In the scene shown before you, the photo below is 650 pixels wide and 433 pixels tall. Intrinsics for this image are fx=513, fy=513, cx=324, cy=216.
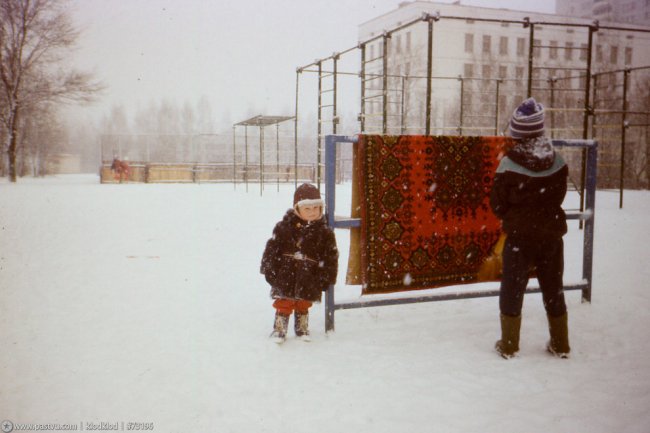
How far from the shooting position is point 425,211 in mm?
4082

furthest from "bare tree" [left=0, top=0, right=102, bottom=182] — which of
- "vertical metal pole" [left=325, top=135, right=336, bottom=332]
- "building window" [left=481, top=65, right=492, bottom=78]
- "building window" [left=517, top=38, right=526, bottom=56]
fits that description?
"building window" [left=517, top=38, right=526, bottom=56]

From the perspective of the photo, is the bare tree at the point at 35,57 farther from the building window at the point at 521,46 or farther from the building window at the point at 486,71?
the building window at the point at 521,46

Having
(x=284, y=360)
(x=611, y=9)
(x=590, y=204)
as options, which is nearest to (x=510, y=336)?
(x=284, y=360)

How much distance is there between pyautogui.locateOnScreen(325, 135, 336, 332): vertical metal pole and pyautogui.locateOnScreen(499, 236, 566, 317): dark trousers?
1.28m

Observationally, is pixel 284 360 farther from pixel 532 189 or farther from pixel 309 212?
pixel 532 189

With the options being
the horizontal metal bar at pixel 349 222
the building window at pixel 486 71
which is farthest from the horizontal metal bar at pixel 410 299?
the building window at pixel 486 71

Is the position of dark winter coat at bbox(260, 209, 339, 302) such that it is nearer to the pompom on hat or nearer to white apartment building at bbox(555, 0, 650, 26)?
the pompom on hat

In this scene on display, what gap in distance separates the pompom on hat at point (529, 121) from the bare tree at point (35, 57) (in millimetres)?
6562

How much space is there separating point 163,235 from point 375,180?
6240 millimetres

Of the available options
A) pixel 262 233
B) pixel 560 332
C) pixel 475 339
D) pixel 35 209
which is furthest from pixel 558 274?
pixel 35 209

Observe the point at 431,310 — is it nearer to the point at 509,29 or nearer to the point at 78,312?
the point at 78,312

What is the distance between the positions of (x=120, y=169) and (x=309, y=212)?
26.8 metres

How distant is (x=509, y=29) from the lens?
51.2 metres

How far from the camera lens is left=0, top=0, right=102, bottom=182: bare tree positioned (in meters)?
8.58
